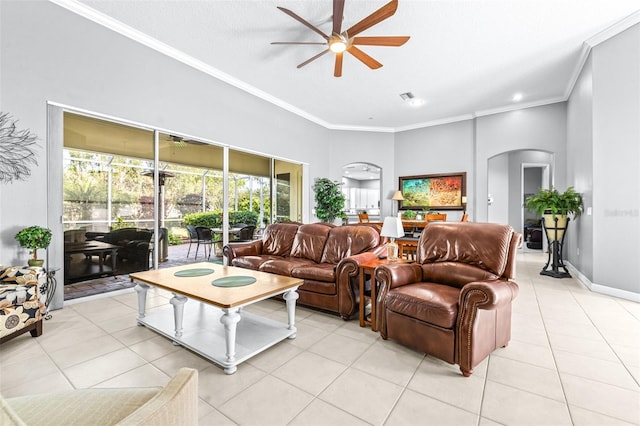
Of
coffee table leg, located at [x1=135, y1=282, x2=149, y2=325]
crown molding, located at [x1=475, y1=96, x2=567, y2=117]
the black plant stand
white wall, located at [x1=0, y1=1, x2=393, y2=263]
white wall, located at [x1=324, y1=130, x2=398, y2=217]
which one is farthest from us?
white wall, located at [x1=324, y1=130, x2=398, y2=217]

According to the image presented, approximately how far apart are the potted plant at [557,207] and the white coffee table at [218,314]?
4.79m

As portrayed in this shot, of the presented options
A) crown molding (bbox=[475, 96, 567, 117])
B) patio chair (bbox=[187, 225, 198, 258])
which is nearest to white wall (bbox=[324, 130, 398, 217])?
crown molding (bbox=[475, 96, 567, 117])

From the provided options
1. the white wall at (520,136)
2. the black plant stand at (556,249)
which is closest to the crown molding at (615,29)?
the white wall at (520,136)

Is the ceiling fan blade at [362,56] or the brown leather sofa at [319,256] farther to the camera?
the ceiling fan blade at [362,56]

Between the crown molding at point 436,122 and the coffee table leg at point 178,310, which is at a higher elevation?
the crown molding at point 436,122

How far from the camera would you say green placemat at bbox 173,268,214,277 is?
9.29 ft

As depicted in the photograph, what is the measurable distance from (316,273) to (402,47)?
3.60 metres

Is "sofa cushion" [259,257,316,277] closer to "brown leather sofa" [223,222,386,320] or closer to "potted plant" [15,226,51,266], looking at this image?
"brown leather sofa" [223,222,386,320]

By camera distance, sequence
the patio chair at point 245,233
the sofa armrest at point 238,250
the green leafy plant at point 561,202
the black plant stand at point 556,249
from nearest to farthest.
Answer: the sofa armrest at point 238,250 → the green leafy plant at point 561,202 → the black plant stand at point 556,249 → the patio chair at point 245,233

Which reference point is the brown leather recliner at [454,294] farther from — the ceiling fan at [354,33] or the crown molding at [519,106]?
the crown molding at [519,106]

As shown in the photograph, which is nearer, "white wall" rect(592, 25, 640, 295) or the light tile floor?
the light tile floor

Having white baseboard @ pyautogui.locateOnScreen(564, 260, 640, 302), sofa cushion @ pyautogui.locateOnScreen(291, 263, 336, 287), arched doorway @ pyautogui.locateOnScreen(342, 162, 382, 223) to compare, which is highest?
arched doorway @ pyautogui.locateOnScreen(342, 162, 382, 223)

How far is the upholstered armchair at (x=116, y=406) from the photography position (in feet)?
2.22

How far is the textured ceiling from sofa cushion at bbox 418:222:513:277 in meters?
2.71
